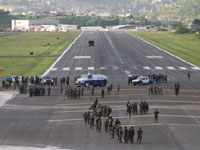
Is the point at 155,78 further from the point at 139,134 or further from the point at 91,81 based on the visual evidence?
the point at 139,134

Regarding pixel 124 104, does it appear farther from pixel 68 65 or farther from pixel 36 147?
pixel 68 65

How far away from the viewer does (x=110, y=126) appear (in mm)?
48156

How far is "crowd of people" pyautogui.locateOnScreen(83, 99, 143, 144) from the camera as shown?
148ft

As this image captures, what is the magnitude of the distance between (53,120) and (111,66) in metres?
59.5

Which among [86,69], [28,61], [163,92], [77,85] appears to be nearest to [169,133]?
[163,92]

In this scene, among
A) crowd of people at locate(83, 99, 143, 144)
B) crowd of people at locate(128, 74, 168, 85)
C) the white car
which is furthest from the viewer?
crowd of people at locate(128, 74, 168, 85)

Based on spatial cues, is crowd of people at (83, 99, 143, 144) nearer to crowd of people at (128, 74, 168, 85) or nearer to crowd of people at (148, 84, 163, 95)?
crowd of people at (148, 84, 163, 95)

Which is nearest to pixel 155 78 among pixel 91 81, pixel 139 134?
pixel 91 81

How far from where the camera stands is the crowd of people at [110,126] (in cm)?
4522

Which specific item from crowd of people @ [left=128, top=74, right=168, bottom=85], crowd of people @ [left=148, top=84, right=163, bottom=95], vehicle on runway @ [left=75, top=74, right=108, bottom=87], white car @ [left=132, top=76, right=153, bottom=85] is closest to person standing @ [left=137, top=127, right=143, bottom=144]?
crowd of people @ [left=148, top=84, right=163, bottom=95]

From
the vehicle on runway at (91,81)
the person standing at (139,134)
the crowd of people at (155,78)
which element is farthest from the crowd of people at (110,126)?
the crowd of people at (155,78)

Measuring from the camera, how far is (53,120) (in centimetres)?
5528

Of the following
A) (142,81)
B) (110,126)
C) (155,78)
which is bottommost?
(142,81)

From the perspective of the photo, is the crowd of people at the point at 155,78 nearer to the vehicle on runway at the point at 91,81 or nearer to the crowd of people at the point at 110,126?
the vehicle on runway at the point at 91,81
